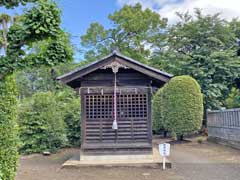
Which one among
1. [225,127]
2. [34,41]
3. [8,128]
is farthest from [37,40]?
[225,127]

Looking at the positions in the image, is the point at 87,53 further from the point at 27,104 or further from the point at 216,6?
the point at 27,104

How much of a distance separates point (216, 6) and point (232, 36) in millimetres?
2950

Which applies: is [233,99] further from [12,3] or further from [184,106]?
[12,3]

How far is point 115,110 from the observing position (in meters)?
9.80

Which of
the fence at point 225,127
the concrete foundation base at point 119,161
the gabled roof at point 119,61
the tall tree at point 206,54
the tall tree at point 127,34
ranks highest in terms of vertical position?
the tall tree at point 127,34

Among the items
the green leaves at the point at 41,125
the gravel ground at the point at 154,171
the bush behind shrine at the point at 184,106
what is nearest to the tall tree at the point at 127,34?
the bush behind shrine at the point at 184,106

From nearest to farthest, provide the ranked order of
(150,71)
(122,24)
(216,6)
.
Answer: (150,71) < (216,6) < (122,24)

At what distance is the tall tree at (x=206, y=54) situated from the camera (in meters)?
18.0

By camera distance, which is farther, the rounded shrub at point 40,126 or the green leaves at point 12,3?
the rounded shrub at point 40,126

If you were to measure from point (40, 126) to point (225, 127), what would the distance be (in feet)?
27.3

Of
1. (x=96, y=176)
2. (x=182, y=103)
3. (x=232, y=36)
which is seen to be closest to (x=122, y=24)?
(x=232, y=36)

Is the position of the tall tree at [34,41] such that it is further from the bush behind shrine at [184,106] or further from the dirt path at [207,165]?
the bush behind shrine at [184,106]

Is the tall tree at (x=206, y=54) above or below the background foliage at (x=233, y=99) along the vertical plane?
above

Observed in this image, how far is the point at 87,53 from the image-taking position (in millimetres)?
29375
